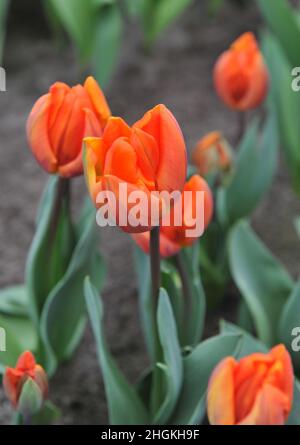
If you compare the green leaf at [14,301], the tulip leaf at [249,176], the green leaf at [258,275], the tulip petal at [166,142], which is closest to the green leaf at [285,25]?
the tulip leaf at [249,176]

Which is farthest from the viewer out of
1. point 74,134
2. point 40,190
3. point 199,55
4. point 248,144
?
point 199,55

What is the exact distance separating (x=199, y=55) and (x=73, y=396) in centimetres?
114

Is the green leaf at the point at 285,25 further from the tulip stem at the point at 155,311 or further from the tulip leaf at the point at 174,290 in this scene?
the tulip stem at the point at 155,311

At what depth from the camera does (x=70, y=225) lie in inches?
52.2

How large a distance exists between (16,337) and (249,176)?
1.51ft

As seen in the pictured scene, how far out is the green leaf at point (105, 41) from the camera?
1.96m

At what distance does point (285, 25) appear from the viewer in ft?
5.42

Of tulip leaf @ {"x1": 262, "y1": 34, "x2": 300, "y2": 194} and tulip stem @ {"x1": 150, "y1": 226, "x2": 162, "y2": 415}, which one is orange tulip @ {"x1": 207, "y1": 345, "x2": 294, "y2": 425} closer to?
tulip stem @ {"x1": 150, "y1": 226, "x2": 162, "y2": 415}

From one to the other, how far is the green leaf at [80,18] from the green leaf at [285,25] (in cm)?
42

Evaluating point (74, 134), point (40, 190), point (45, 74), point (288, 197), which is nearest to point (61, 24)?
point (45, 74)

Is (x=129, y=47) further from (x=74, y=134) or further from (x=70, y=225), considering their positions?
(x=74, y=134)

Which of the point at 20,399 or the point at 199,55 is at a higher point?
the point at 199,55

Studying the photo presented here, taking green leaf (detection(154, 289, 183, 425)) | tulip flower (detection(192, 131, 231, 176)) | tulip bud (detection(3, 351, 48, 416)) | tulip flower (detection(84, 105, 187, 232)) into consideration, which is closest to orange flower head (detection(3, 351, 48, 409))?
tulip bud (detection(3, 351, 48, 416))
